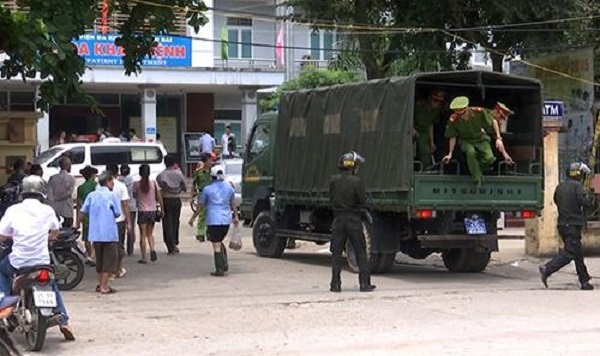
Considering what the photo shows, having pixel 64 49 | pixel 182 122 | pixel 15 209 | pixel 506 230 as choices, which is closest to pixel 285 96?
pixel 64 49

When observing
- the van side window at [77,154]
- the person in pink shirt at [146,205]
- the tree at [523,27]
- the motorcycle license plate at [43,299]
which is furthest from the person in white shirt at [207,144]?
the motorcycle license plate at [43,299]

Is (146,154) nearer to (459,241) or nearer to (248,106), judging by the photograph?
(248,106)

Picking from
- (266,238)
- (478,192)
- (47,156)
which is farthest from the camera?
(47,156)

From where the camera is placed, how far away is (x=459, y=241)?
14.1 m

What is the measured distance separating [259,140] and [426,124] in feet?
16.4

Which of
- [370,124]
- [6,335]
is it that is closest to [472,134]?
[370,124]

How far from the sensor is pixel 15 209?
909 centimetres

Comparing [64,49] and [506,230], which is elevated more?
[64,49]

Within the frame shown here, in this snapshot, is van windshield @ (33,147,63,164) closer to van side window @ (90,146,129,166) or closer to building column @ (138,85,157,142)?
van side window @ (90,146,129,166)

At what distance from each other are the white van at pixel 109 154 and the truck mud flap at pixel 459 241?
14009mm

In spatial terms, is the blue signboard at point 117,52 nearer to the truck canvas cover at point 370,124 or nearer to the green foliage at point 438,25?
the green foliage at point 438,25

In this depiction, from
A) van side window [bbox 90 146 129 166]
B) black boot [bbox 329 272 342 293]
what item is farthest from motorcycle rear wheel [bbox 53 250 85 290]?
van side window [bbox 90 146 129 166]

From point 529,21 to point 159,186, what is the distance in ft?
32.0

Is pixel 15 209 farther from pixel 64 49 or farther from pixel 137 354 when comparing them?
pixel 64 49
